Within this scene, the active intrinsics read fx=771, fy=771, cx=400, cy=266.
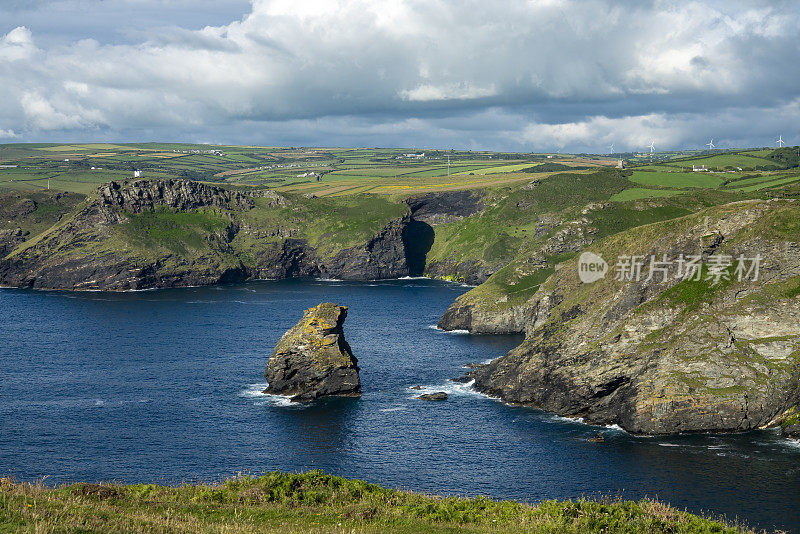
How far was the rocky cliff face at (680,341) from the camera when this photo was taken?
10462cm

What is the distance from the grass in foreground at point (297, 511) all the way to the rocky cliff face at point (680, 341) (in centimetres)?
4864

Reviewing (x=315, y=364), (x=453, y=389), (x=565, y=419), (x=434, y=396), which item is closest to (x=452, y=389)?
(x=453, y=389)

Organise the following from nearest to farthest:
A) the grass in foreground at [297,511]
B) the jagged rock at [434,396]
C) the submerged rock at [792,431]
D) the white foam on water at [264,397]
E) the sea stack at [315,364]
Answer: the grass in foreground at [297,511] → the submerged rock at [792,431] → the white foam on water at [264,397] → the jagged rock at [434,396] → the sea stack at [315,364]

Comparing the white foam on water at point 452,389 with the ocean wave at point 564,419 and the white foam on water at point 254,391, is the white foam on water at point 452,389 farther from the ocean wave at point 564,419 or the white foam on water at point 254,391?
the white foam on water at point 254,391

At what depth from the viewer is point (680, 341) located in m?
112

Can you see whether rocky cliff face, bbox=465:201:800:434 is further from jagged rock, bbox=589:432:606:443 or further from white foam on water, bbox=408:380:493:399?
jagged rock, bbox=589:432:606:443

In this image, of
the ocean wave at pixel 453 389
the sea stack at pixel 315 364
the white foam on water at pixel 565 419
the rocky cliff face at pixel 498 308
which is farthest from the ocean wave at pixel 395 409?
the rocky cliff face at pixel 498 308

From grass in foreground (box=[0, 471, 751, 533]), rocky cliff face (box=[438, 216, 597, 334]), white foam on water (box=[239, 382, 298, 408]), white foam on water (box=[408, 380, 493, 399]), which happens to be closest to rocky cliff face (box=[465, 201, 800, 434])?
white foam on water (box=[408, 380, 493, 399])

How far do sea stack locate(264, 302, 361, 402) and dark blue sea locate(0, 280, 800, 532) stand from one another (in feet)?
10.7

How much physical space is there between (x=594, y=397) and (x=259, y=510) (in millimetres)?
72580

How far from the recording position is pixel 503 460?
98875 millimetres

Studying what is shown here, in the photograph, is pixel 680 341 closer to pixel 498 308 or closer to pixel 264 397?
pixel 264 397

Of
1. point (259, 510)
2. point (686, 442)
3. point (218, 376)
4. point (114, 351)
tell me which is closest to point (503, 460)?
point (686, 442)

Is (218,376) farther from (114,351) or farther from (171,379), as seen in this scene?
(114,351)
